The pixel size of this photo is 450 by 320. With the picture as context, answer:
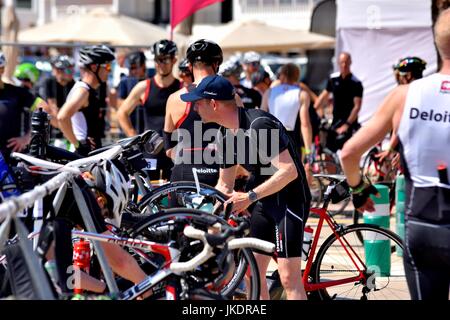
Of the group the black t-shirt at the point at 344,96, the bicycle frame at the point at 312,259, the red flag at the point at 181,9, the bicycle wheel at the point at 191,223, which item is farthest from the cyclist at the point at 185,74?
the black t-shirt at the point at 344,96

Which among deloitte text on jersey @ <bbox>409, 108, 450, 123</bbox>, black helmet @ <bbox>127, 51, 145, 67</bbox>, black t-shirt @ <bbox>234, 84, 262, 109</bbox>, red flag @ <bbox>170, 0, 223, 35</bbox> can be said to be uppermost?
red flag @ <bbox>170, 0, 223, 35</bbox>

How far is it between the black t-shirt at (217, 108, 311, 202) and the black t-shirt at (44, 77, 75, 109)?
8.39 meters

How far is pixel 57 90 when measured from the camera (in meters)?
14.4

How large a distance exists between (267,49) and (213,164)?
68.6 feet

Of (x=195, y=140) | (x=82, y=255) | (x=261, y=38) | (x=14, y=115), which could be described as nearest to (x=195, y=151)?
(x=195, y=140)

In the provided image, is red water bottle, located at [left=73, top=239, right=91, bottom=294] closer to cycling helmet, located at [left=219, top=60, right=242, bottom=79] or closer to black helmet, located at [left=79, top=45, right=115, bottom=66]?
black helmet, located at [left=79, top=45, right=115, bottom=66]

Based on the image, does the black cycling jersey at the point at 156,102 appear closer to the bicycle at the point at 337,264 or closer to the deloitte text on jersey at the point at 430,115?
the bicycle at the point at 337,264

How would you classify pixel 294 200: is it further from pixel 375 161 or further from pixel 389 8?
pixel 389 8

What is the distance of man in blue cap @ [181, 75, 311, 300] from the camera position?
5.71 m

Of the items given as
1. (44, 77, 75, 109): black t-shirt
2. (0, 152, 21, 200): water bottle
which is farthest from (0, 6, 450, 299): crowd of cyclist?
(0, 152, 21, 200): water bottle

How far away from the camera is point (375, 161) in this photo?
1178cm

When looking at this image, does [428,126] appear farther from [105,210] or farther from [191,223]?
[105,210]

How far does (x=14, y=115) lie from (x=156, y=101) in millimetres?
2146

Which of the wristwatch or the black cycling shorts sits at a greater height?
the wristwatch
